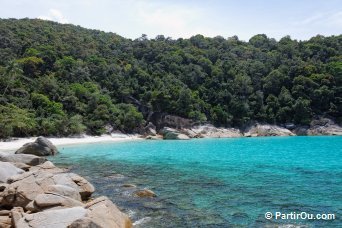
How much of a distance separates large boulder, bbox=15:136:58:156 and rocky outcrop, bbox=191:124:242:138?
130 ft

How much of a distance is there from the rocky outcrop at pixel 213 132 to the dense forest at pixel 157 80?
200 cm

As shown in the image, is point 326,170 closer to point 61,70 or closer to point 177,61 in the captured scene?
point 61,70

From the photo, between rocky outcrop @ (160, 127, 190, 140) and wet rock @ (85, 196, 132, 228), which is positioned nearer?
wet rock @ (85, 196, 132, 228)

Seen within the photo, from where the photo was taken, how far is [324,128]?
244 ft

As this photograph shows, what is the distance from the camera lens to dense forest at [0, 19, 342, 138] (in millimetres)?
62562

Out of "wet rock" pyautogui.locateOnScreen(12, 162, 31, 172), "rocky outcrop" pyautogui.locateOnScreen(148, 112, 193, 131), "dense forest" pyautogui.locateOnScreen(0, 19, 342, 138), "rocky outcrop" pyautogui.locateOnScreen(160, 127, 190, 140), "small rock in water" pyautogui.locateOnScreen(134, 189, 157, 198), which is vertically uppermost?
"dense forest" pyautogui.locateOnScreen(0, 19, 342, 138)

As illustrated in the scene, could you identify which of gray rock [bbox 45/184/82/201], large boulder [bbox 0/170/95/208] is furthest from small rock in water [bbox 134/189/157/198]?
gray rock [bbox 45/184/82/201]

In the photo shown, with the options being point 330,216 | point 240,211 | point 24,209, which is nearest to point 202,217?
point 240,211

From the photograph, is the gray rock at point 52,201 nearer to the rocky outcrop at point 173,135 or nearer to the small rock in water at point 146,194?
the small rock in water at point 146,194

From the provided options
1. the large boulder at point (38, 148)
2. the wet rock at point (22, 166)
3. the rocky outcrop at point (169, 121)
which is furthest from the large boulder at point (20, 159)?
the rocky outcrop at point (169, 121)

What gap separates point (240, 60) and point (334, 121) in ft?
98.6

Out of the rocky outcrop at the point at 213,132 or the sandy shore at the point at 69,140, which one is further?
the rocky outcrop at the point at 213,132

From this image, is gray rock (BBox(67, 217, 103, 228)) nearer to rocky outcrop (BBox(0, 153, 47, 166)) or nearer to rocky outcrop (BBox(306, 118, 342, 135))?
rocky outcrop (BBox(0, 153, 47, 166))

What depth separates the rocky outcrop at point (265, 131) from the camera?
241 ft
